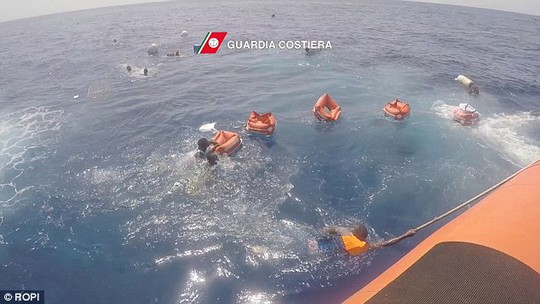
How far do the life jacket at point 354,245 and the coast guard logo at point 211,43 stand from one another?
34559 mm

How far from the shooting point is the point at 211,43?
42.7 m

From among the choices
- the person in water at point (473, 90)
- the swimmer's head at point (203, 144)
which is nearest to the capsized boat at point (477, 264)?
the swimmer's head at point (203, 144)

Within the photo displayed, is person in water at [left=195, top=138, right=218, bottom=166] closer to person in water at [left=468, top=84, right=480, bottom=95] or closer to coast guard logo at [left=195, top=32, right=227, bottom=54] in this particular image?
person in water at [left=468, top=84, right=480, bottom=95]

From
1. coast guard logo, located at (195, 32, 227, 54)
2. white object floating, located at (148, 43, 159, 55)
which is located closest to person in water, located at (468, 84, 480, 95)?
coast guard logo, located at (195, 32, 227, 54)

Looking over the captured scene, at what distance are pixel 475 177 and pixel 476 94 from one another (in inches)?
483

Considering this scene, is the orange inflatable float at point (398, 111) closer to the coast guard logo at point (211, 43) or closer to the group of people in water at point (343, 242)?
the group of people in water at point (343, 242)

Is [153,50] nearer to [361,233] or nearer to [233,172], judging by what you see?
[233,172]

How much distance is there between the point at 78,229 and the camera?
12273 mm

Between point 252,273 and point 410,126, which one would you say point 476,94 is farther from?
point 252,273

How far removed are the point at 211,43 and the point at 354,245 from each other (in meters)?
39.0

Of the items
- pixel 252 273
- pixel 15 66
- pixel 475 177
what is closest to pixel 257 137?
pixel 252 273

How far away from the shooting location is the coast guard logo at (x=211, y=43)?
39500 mm

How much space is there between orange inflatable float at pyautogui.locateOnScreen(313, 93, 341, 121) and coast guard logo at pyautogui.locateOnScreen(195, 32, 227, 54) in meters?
24.4

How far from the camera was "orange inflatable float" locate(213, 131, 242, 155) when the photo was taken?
49.9 feet
